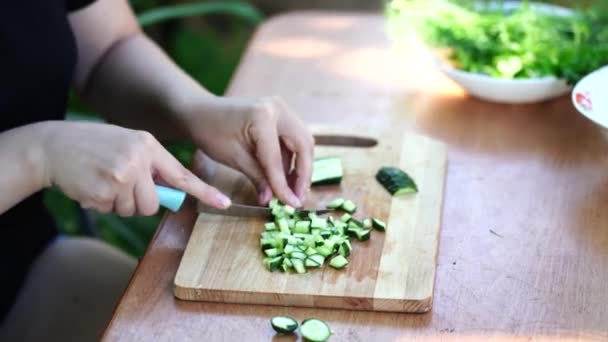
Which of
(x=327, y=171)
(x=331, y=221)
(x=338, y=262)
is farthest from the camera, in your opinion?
(x=327, y=171)

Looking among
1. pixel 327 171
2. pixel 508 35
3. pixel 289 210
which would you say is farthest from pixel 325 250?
pixel 508 35

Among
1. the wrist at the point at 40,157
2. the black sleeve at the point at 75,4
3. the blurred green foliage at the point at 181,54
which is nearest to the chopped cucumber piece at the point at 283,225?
the wrist at the point at 40,157

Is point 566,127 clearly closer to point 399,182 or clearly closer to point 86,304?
point 399,182

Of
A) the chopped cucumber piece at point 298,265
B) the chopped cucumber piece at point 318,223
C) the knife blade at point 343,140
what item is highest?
the chopped cucumber piece at point 298,265

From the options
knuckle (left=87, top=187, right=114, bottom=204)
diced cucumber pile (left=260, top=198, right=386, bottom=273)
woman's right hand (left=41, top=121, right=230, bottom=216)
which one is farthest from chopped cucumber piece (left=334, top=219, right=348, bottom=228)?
knuckle (left=87, top=187, right=114, bottom=204)

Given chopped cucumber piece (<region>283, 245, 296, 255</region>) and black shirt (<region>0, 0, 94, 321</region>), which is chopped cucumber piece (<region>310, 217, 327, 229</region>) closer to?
chopped cucumber piece (<region>283, 245, 296, 255</region>)

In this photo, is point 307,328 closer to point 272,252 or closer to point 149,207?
point 272,252

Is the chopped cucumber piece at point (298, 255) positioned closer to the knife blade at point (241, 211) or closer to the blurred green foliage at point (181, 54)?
the knife blade at point (241, 211)
